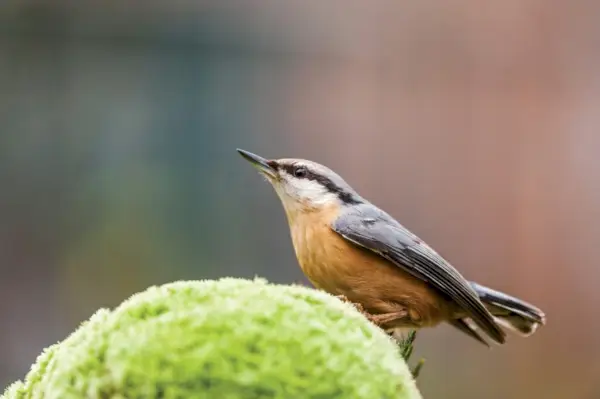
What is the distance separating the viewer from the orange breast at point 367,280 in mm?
1310

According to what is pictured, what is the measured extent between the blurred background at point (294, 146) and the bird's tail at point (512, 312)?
1.61 metres

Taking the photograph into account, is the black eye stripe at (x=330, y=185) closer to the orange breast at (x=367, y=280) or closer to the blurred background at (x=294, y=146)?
the orange breast at (x=367, y=280)

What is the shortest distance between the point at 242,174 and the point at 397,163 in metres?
0.71

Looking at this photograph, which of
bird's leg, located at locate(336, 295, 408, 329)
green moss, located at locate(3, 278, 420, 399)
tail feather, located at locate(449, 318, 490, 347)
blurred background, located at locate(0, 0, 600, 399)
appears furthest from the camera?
blurred background, located at locate(0, 0, 600, 399)

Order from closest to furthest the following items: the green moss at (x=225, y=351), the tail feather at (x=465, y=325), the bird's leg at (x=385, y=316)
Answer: the green moss at (x=225, y=351), the bird's leg at (x=385, y=316), the tail feather at (x=465, y=325)

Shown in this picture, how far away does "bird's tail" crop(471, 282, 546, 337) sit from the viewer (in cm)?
148

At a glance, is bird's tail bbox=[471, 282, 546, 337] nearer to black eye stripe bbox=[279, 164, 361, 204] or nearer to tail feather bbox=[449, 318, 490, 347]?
tail feather bbox=[449, 318, 490, 347]

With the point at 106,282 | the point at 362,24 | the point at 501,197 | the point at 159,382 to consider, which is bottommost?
the point at 106,282

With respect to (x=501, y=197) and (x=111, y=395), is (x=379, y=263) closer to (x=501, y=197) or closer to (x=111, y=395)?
(x=111, y=395)

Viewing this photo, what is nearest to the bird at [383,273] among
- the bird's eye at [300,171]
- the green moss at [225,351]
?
the bird's eye at [300,171]

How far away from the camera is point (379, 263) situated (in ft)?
4.38

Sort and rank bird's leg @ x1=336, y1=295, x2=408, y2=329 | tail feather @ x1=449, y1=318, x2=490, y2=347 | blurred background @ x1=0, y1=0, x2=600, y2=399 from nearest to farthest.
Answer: bird's leg @ x1=336, y1=295, x2=408, y2=329 < tail feather @ x1=449, y1=318, x2=490, y2=347 < blurred background @ x1=0, y1=0, x2=600, y2=399

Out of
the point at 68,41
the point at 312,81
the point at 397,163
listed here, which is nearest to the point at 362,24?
the point at 312,81

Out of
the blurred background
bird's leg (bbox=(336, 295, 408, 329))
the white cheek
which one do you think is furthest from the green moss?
the blurred background
